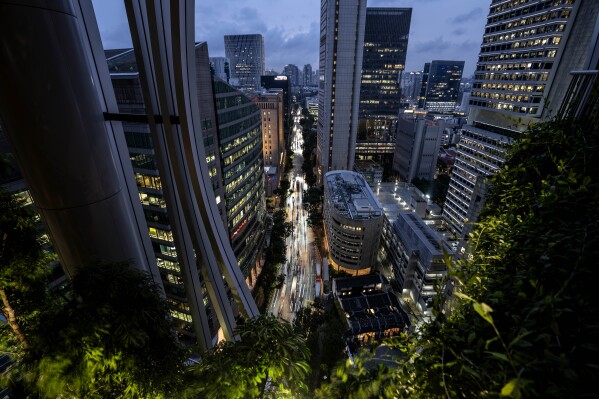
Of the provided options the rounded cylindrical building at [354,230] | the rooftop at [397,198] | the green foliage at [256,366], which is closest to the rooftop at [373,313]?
the rounded cylindrical building at [354,230]

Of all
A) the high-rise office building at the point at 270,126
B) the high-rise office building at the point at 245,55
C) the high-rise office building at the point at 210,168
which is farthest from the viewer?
the high-rise office building at the point at 245,55

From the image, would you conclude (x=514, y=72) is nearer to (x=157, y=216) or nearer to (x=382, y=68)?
(x=157, y=216)

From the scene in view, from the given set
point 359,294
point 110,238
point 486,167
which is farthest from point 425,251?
point 110,238

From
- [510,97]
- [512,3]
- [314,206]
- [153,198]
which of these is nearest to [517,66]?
[510,97]

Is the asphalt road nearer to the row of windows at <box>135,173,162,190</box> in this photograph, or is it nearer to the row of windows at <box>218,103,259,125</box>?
the row of windows at <box>135,173,162,190</box>

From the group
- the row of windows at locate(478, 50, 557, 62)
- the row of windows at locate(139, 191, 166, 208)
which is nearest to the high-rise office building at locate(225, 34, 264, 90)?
the row of windows at locate(478, 50, 557, 62)

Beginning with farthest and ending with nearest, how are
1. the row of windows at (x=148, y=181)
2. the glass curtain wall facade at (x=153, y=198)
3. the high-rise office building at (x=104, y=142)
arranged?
the row of windows at (x=148, y=181), the glass curtain wall facade at (x=153, y=198), the high-rise office building at (x=104, y=142)

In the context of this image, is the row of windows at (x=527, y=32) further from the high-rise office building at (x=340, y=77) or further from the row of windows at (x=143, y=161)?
the row of windows at (x=143, y=161)
